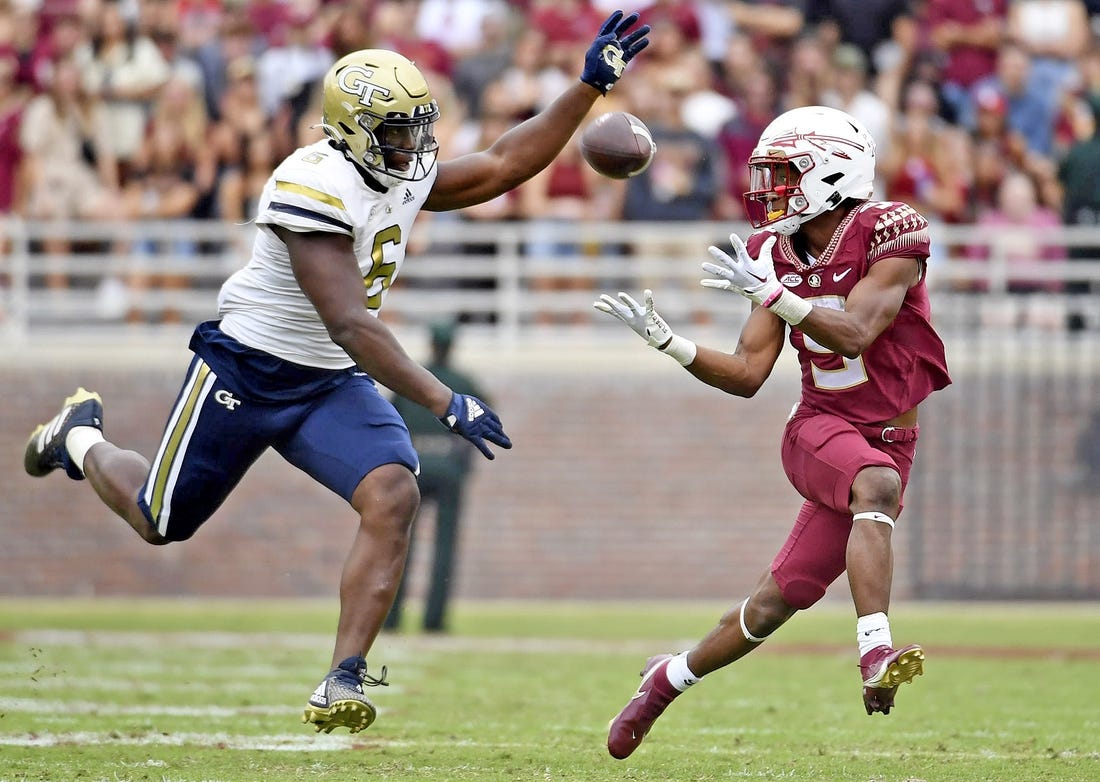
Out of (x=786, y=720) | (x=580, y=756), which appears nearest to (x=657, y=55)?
(x=786, y=720)

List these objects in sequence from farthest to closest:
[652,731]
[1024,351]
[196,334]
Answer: [1024,351], [652,731], [196,334]

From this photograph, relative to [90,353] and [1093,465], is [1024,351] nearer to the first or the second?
[1093,465]

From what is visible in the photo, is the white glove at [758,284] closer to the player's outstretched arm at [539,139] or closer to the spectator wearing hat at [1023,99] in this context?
the player's outstretched arm at [539,139]

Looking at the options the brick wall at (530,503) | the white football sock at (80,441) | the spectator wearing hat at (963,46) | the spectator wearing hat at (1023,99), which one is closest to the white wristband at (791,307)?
the white football sock at (80,441)

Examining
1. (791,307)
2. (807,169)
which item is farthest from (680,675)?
(807,169)

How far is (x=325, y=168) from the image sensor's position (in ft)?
18.4

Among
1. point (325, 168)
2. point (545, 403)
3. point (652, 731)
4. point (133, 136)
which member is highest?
point (133, 136)

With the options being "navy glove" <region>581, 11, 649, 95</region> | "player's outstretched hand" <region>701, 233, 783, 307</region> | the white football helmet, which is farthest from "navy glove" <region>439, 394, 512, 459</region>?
"navy glove" <region>581, 11, 649, 95</region>

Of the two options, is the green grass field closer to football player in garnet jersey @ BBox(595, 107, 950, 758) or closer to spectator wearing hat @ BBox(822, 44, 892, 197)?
football player in garnet jersey @ BBox(595, 107, 950, 758)

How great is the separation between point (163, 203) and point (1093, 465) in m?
7.04

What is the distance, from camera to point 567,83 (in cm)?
Answer: 1313

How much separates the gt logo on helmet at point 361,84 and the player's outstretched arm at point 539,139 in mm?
543

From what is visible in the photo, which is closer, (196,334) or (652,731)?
(196,334)

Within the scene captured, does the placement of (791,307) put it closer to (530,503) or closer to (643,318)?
(643,318)
